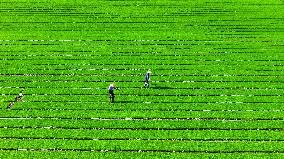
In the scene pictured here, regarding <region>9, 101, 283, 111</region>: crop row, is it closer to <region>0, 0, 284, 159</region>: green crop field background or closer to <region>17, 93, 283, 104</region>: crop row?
<region>0, 0, 284, 159</region>: green crop field background

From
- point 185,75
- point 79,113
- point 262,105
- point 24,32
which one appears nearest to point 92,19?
point 24,32

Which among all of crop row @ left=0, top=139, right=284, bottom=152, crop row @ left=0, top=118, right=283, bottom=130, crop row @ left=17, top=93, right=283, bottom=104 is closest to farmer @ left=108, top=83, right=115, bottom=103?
crop row @ left=17, top=93, right=283, bottom=104

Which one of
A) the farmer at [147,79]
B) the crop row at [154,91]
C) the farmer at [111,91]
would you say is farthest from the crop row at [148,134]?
the farmer at [147,79]

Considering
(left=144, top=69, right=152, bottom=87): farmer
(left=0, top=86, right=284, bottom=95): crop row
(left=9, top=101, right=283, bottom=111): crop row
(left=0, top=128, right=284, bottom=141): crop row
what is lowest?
(left=0, top=128, right=284, bottom=141): crop row

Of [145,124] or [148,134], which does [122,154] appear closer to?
[148,134]

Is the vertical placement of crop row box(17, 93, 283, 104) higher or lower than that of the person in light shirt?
lower

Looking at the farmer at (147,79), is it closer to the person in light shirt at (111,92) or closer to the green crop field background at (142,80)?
the green crop field background at (142,80)

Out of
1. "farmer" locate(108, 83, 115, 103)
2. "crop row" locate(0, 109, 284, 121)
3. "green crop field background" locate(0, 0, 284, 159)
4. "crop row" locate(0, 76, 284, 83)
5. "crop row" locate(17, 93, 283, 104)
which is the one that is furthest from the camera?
"crop row" locate(0, 76, 284, 83)

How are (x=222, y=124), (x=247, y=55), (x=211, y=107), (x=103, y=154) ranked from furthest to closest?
(x=247, y=55) < (x=211, y=107) < (x=222, y=124) < (x=103, y=154)

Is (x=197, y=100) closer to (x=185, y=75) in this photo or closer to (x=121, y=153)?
(x=185, y=75)
